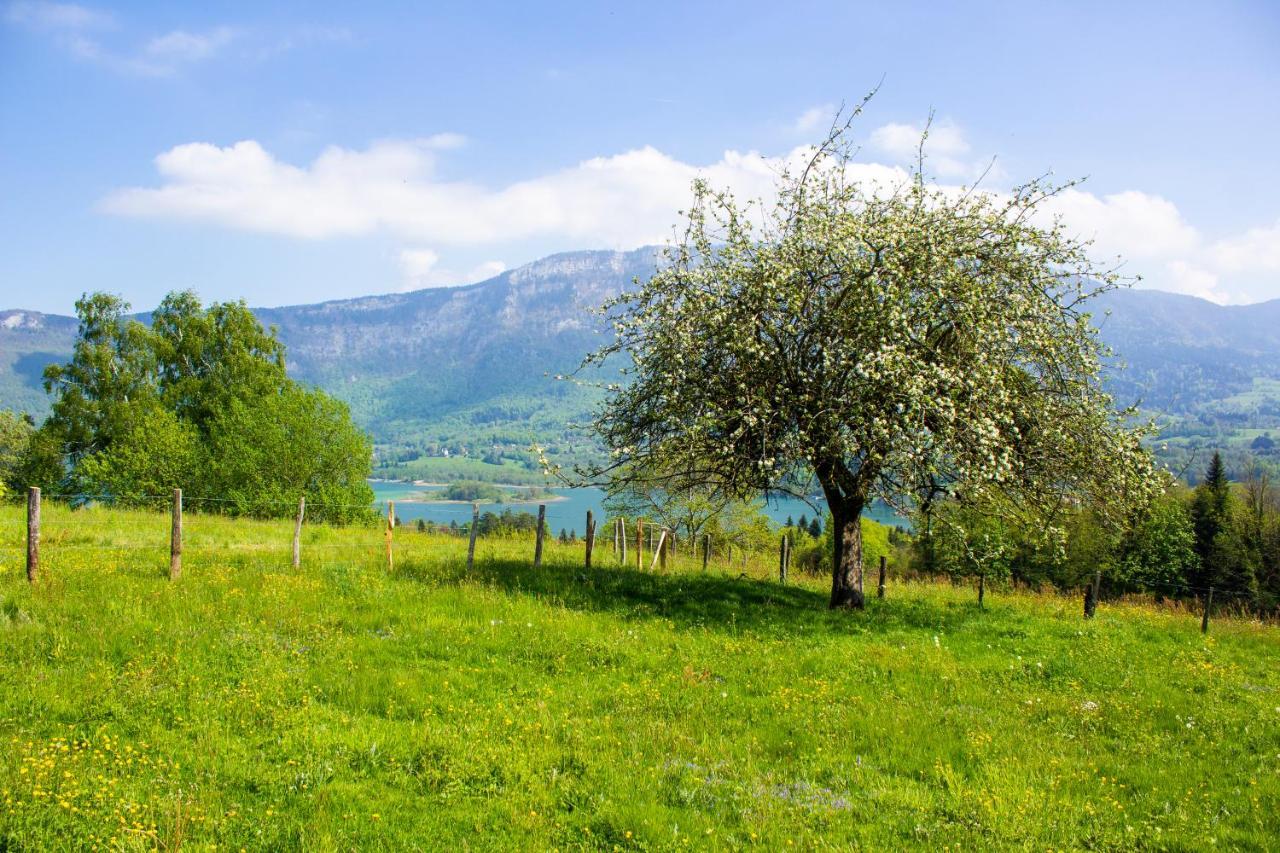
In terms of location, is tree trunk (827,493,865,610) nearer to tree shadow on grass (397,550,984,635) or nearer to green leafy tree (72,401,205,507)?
tree shadow on grass (397,550,984,635)

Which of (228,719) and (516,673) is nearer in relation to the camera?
(228,719)

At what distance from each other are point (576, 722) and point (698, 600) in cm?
985

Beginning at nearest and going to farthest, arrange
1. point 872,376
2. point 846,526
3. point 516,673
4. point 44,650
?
point 44,650, point 516,673, point 872,376, point 846,526

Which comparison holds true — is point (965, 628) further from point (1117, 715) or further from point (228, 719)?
point (228, 719)

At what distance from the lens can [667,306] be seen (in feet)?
67.3

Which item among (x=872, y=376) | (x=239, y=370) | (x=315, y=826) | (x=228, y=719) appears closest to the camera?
(x=315, y=826)

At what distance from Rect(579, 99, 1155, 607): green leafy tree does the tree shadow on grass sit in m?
3.33

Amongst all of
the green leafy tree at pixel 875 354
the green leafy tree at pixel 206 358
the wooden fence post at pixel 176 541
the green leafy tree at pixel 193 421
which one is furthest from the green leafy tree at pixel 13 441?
the green leafy tree at pixel 875 354

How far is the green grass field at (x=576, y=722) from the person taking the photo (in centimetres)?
858

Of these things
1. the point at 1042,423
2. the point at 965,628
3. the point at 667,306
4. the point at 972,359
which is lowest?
the point at 965,628

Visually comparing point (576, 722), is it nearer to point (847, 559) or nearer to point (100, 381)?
point (847, 559)

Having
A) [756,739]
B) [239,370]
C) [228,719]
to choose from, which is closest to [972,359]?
[756,739]

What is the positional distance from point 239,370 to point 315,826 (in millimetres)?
67662

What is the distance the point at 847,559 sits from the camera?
22.2 m
